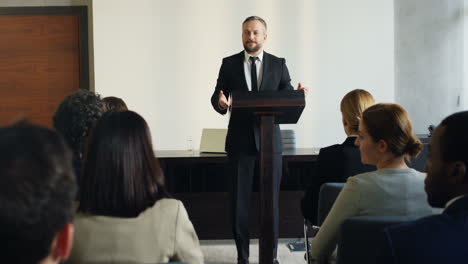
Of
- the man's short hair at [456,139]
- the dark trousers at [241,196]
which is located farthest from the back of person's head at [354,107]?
the man's short hair at [456,139]

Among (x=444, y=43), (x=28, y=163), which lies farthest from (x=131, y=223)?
(x=444, y=43)

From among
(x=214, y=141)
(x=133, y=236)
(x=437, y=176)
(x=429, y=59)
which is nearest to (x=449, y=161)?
(x=437, y=176)

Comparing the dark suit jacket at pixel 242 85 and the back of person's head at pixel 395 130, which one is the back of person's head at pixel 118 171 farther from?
the dark suit jacket at pixel 242 85

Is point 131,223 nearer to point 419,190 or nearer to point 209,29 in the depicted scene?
point 419,190

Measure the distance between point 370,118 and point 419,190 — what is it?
326 millimetres

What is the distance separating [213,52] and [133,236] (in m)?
4.24

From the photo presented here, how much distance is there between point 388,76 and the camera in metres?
5.56

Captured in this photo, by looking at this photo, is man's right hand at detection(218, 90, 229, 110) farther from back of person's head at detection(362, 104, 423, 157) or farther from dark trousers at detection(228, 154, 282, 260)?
back of person's head at detection(362, 104, 423, 157)

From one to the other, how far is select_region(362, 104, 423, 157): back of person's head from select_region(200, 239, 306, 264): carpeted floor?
1.91 metres

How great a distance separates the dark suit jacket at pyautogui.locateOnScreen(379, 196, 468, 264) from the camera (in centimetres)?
123

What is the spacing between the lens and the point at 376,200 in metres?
1.76

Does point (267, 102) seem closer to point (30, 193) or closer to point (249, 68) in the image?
point (249, 68)

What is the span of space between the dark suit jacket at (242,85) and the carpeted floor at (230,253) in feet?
2.70

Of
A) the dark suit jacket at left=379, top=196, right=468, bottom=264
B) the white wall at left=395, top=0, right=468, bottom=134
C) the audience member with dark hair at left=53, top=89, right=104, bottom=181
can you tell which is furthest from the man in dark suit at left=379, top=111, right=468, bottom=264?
the white wall at left=395, top=0, right=468, bottom=134
